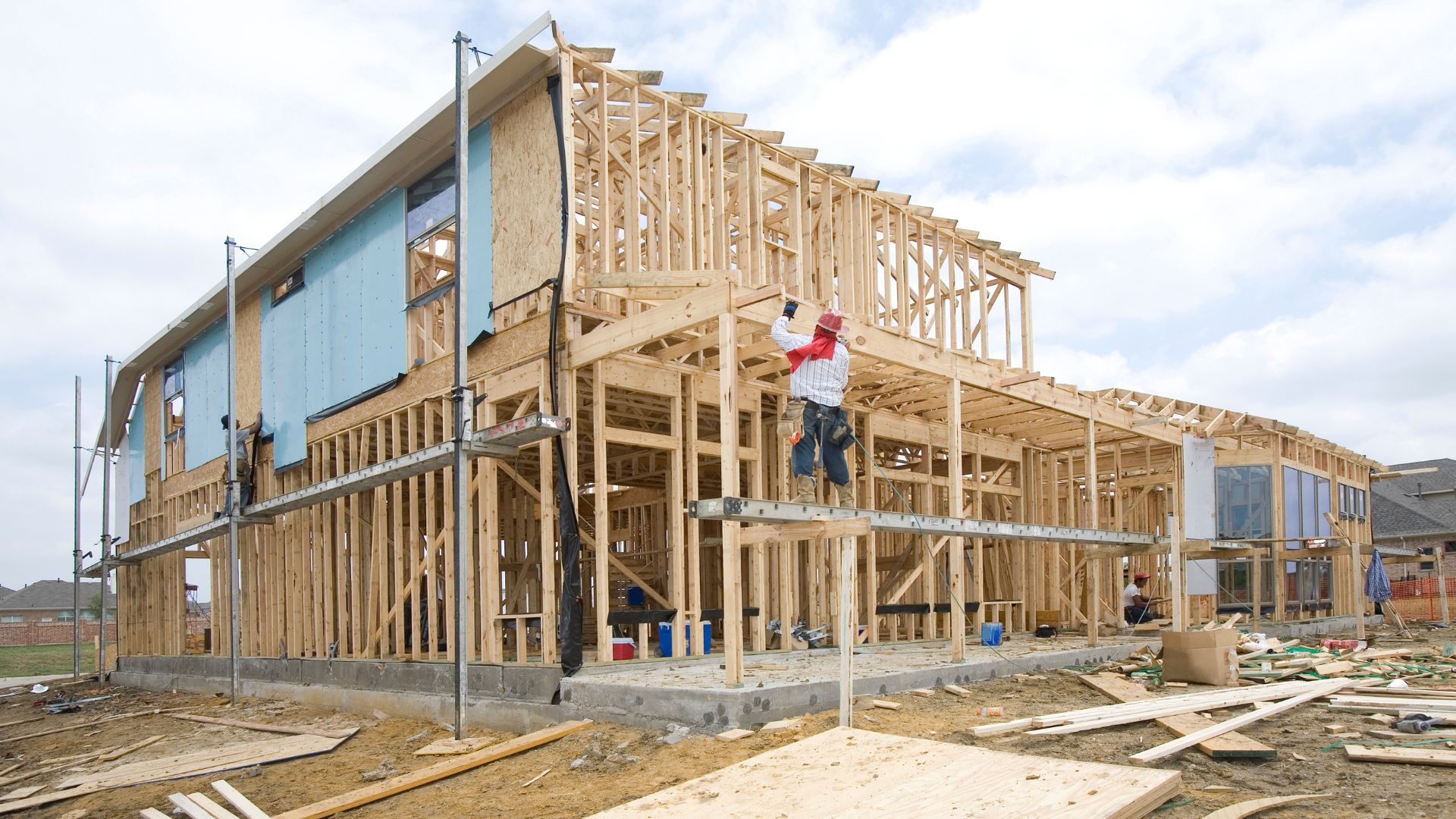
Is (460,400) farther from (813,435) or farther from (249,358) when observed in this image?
(249,358)

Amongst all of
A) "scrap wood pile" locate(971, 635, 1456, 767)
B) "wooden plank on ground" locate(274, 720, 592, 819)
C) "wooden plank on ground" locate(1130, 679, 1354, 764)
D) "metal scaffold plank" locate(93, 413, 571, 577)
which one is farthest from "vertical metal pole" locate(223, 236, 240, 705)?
"wooden plank on ground" locate(1130, 679, 1354, 764)

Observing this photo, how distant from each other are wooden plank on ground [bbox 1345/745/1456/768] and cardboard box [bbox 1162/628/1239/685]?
3.70 metres

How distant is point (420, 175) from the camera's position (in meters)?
14.3

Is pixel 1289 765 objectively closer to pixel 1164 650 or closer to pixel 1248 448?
pixel 1164 650

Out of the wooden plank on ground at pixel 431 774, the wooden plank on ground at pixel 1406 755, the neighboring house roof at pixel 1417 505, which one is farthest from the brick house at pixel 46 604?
the wooden plank on ground at pixel 1406 755

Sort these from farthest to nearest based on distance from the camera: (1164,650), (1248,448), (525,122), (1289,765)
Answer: (1248,448) → (525,122) → (1164,650) → (1289,765)

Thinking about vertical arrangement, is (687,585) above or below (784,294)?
below

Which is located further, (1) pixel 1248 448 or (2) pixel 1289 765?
(1) pixel 1248 448

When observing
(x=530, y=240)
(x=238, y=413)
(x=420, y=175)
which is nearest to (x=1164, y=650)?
(x=530, y=240)

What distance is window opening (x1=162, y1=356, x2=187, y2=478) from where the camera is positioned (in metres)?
22.4

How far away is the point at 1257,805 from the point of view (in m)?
5.96

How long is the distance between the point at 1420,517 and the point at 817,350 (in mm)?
36757

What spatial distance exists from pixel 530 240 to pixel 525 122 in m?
1.39

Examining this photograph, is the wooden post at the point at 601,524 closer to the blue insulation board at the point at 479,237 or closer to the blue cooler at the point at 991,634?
the blue insulation board at the point at 479,237
